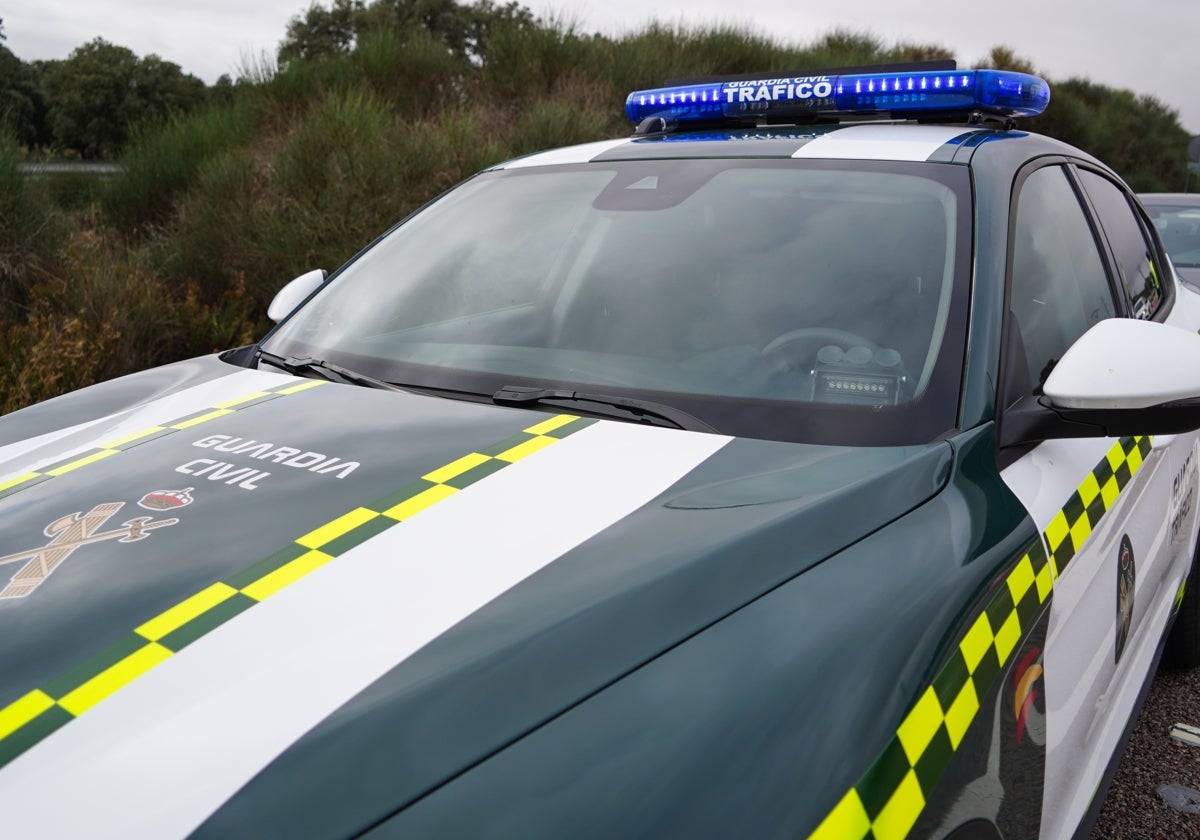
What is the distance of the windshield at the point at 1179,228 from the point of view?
6.53m

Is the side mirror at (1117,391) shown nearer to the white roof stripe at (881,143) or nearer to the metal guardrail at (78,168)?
the white roof stripe at (881,143)

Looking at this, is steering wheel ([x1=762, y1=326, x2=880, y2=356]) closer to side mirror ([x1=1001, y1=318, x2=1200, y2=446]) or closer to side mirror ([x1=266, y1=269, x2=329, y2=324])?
side mirror ([x1=1001, y1=318, x2=1200, y2=446])

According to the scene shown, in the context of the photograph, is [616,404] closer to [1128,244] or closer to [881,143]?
[881,143]

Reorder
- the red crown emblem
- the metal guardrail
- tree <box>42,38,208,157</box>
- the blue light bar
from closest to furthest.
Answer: the red crown emblem → the blue light bar → the metal guardrail → tree <box>42,38,208,157</box>

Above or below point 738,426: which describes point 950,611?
below

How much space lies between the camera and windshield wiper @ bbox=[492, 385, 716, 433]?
63.1 inches

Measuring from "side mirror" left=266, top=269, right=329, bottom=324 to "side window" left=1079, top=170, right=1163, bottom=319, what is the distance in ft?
6.30

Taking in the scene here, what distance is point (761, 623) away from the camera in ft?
3.61

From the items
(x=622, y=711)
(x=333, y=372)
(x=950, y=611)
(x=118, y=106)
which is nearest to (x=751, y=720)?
(x=622, y=711)

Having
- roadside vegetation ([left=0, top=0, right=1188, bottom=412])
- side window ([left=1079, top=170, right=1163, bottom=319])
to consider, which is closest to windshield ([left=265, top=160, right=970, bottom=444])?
side window ([left=1079, top=170, right=1163, bottom=319])

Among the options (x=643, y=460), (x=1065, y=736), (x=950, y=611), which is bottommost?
(x=1065, y=736)

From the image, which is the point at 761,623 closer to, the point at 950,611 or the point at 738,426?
the point at 950,611

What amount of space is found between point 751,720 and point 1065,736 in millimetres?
834

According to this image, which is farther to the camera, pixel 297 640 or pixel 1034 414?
pixel 1034 414
